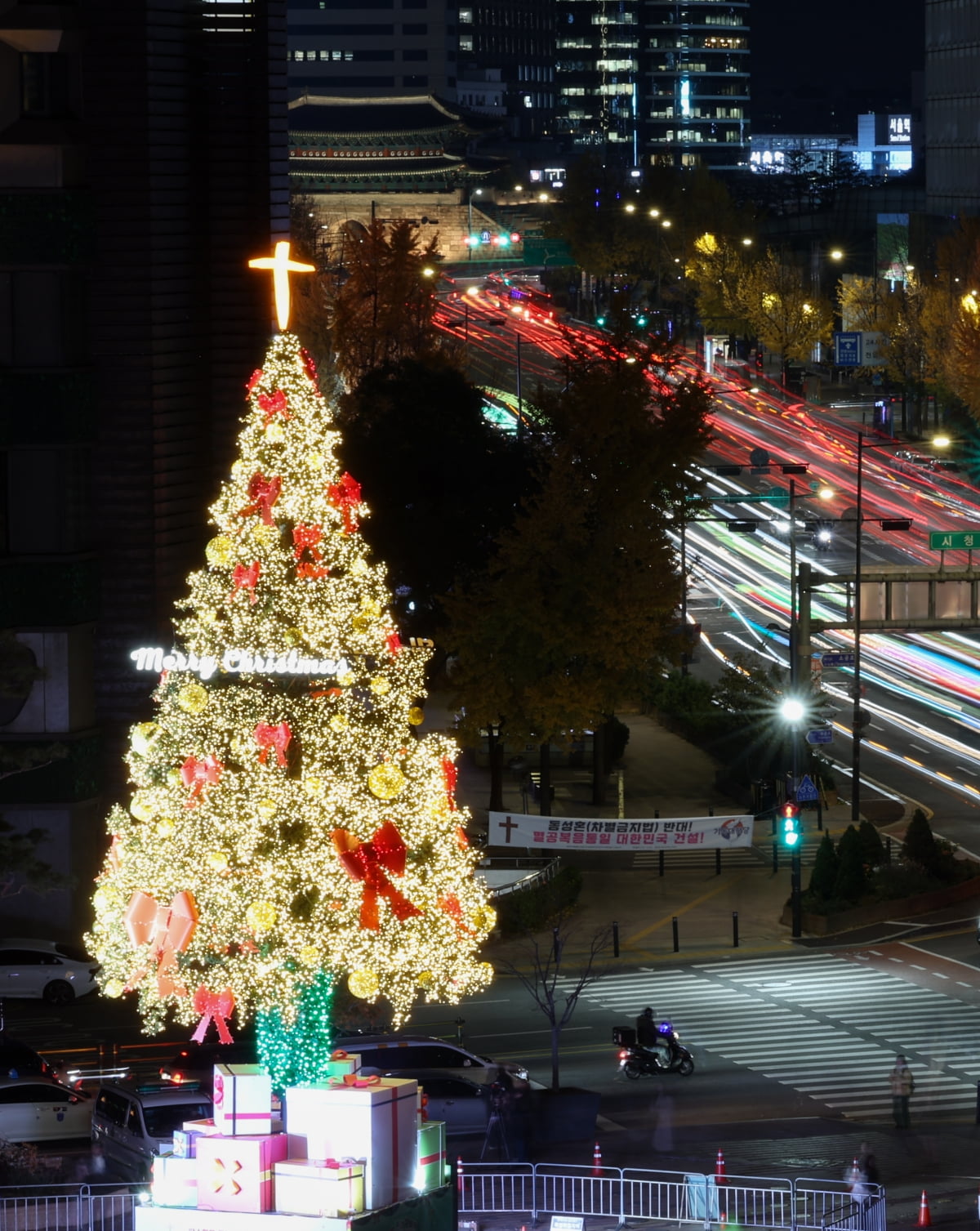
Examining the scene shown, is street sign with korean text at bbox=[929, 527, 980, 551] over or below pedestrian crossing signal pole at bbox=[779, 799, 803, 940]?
over

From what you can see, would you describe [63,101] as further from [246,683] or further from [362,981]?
[362,981]

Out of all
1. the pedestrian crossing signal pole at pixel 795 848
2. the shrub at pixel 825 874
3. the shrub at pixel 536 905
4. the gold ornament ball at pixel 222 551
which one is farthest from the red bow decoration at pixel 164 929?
the shrub at pixel 825 874

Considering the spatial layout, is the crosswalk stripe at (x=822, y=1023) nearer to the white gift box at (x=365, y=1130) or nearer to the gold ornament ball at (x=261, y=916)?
the gold ornament ball at (x=261, y=916)

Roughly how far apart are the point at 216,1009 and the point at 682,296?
460ft

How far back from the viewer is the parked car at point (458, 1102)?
119 feet

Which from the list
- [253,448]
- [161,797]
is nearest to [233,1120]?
[161,797]

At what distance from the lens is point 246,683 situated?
2973 centimetres

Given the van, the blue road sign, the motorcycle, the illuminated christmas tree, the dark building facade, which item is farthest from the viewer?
the blue road sign

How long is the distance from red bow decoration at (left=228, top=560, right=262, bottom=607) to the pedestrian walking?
1341 centimetres

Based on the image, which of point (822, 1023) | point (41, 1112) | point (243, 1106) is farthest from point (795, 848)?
point (243, 1106)

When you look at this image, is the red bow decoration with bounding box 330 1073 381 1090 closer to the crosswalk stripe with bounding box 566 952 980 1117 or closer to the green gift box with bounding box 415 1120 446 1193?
the green gift box with bounding box 415 1120 446 1193

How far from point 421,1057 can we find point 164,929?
8.61 metres

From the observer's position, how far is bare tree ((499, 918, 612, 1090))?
145ft

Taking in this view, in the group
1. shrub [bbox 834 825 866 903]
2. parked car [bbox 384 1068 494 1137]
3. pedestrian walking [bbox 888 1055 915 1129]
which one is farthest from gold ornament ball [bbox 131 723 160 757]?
shrub [bbox 834 825 866 903]
